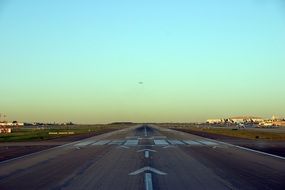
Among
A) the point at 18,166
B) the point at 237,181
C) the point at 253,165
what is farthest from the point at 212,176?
the point at 18,166

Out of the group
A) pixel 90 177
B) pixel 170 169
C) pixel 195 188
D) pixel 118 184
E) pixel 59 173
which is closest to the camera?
pixel 195 188

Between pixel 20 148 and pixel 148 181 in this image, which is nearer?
pixel 148 181

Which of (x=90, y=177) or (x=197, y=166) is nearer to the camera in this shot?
(x=90, y=177)

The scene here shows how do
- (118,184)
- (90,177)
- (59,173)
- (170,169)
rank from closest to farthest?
(118,184), (90,177), (59,173), (170,169)

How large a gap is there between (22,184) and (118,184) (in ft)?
10.1

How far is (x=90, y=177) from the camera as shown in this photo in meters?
16.6

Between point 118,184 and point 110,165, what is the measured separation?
7067mm

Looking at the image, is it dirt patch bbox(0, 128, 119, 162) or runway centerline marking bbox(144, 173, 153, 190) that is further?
dirt patch bbox(0, 128, 119, 162)

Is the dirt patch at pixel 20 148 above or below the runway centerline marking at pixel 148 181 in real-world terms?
above

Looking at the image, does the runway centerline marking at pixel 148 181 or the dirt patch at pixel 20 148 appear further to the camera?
the dirt patch at pixel 20 148

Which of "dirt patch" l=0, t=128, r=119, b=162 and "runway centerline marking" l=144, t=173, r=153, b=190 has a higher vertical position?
"dirt patch" l=0, t=128, r=119, b=162

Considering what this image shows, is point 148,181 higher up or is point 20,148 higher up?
point 20,148

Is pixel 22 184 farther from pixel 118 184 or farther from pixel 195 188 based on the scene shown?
pixel 195 188

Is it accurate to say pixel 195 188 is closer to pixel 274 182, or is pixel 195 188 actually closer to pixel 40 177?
pixel 274 182
